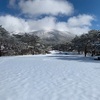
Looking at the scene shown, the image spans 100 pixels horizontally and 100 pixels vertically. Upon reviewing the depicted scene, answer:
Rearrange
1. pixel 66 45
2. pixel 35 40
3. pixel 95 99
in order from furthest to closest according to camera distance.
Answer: pixel 66 45 → pixel 35 40 → pixel 95 99

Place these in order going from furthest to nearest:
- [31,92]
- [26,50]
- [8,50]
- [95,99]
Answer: [26,50] → [8,50] → [31,92] → [95,99]

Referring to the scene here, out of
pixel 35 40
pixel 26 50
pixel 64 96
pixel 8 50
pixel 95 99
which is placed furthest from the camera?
pixel 35 40

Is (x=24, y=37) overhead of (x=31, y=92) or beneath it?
overhead

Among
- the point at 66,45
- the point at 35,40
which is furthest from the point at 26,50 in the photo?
the point at 66,45

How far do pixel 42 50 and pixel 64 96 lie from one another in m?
60.7

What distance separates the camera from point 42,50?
6712 centimetres

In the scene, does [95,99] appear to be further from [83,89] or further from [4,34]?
[4,34]

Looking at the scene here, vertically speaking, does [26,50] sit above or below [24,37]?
below

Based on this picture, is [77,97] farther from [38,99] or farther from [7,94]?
[7,94]

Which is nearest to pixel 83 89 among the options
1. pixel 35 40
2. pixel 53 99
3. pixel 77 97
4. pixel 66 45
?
pixel 77 97

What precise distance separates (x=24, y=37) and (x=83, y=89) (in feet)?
191

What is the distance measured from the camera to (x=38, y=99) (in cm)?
612

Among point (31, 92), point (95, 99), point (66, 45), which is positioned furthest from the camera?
point (66, 45)

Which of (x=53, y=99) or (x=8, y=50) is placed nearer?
(x=53, y=99)
